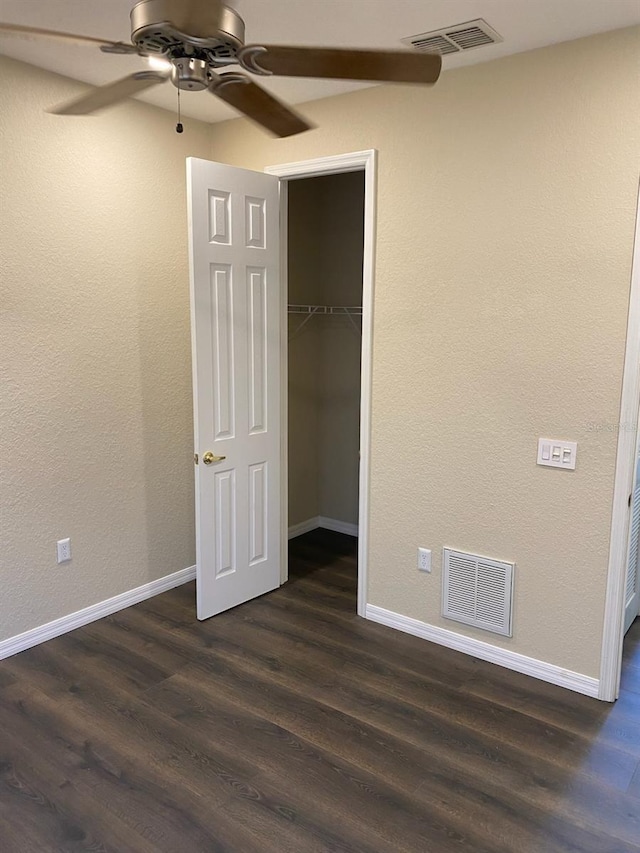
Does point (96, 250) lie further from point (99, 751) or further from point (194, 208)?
point (99, 751)

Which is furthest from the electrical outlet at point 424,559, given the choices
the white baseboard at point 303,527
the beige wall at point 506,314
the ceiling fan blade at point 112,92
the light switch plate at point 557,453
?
the ceiling fan blade at point 112,92

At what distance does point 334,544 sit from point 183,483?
132 cm

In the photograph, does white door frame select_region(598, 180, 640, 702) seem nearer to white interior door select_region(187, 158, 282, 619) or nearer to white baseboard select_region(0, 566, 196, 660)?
white interior door select_region(187, 158, 282, 619)

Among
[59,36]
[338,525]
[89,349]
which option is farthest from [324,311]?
[59,36]

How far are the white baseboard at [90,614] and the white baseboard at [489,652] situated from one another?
47.9 inches

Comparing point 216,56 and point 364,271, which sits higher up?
point 216,56

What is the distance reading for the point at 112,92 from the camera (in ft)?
5.95

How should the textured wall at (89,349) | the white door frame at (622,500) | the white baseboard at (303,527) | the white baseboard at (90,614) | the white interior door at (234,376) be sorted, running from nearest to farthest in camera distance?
1. the white door frame at (622,500)
2. the textured wall at (89,349)
3. the white baseboard at (90,614)
4. the white interior door at (234,376)
5. the white baseboard at (303,527)

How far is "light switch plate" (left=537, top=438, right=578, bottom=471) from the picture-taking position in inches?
107

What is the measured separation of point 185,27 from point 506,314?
5.95 feet

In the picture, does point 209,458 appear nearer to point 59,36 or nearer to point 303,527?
point 303,527

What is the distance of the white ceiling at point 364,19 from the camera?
7.30 feet

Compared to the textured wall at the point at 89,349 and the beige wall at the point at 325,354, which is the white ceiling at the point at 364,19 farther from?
the beige wall at the point at 325,354

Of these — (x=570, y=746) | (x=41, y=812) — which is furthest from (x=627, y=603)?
(x=41, y=812)
